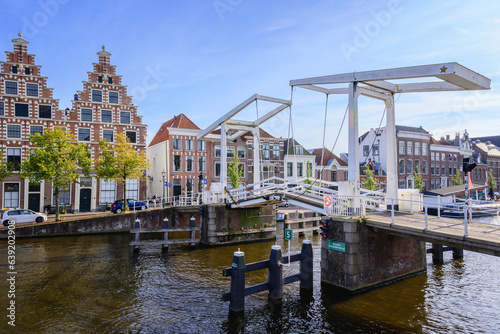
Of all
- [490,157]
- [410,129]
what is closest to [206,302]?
[410,129]

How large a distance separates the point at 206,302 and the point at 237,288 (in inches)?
65.0

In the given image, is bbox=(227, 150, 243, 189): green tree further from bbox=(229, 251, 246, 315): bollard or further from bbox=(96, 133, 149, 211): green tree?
bbox=(229, 251, 246, 315): bollard

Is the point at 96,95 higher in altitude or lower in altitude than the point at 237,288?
higher

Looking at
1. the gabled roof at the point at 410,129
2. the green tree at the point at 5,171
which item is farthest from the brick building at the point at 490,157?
the green tree at the point at 5,171

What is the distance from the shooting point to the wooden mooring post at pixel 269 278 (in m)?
10.4

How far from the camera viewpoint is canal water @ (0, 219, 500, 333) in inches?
380

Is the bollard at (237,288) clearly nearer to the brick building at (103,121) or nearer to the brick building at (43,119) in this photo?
the brick building at (43,119)

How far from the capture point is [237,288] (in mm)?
10422

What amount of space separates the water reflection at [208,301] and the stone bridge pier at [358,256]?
441mm

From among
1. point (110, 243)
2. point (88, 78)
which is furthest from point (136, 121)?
point (110, 243)

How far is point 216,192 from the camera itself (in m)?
21.8

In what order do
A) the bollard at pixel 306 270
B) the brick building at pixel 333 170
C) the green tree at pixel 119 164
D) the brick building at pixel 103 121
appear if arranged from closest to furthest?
1. the bollard at pixel 306 270
2. the green tree at pixel 119 164
3. the brick building at pixel 103 121
4. the brick building at pixel 333 170

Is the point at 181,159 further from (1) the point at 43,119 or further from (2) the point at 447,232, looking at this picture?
(2) the point at 447,232

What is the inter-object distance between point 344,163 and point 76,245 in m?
40.8
